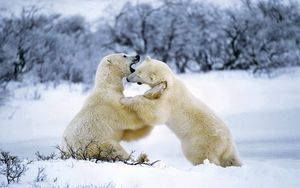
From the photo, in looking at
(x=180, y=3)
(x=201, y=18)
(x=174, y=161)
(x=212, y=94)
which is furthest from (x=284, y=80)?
(x=174, y=161)

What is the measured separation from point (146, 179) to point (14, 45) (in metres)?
21.7

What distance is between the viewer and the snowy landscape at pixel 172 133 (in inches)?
178

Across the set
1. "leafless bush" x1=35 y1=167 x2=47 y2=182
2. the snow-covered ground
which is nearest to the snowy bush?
the snow-covered ground

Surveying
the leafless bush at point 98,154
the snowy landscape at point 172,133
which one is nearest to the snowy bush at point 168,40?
the snowy landscape at point 172,133

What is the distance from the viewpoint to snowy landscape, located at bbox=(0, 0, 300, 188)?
4.51 meters

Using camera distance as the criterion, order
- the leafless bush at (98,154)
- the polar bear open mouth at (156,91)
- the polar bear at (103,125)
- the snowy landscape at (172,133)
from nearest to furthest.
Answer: the snowy landscape at (172,133) → the leafless bush at (98,154) → the polar bear at (103,125) → the polar bear open mouth at (156,91)

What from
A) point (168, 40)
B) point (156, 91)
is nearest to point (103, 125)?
point (156, 91)

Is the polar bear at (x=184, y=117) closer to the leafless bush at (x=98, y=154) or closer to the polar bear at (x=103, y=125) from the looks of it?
the polar bear at (x=103, y=125)

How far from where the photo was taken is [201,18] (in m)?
30.5

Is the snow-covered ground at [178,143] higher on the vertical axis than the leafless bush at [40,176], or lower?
lower

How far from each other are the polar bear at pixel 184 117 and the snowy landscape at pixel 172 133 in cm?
35

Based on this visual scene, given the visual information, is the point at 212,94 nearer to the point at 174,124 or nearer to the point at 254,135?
the point at 254,135

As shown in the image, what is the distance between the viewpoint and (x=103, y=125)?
18.6 ft

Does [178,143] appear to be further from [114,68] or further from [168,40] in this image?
[168,40]
